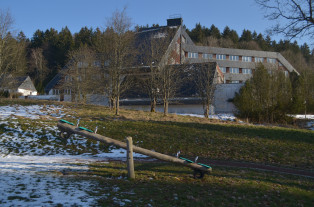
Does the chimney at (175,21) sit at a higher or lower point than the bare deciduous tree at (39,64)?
higher

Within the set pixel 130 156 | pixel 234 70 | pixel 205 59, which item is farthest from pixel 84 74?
pixel 234 70

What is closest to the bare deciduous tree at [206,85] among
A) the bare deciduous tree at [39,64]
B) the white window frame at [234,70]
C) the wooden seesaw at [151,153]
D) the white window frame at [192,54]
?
the wooden seesaw at [151,153]

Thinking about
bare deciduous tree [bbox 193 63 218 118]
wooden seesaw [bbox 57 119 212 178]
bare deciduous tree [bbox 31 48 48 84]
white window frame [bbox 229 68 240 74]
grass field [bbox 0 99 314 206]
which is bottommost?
grass field [bbox 0 99 314 206]

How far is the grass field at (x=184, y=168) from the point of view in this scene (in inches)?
246

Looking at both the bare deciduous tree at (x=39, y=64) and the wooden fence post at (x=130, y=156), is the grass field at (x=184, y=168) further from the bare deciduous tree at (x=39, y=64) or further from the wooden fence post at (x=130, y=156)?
the bare deciduous tree at (x=39, y=64)

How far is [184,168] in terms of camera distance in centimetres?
957

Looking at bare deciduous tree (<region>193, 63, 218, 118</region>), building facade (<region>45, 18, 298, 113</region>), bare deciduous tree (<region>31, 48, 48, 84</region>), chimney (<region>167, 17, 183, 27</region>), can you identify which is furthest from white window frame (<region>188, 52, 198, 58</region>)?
bare deciduous tree (<region>31, 48, 48, 84</region>)

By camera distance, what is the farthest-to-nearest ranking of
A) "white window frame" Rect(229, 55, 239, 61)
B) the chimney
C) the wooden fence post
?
"white window frame" Rect(229, 55, 239, 61) → the chimney → the wooden fence post

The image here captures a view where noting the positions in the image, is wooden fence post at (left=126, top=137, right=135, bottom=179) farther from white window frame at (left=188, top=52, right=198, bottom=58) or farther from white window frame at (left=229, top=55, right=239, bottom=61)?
white window frame at (left=229, top=55, right=239, bottom=61)

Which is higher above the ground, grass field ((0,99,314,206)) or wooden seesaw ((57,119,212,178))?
wooden seesaw ((57,119,212,178))

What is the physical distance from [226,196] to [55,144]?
8846 mm

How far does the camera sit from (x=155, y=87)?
27.6 m

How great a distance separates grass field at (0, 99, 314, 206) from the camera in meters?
6.25

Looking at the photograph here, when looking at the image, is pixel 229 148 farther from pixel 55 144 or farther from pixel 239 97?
pixel 239 97
